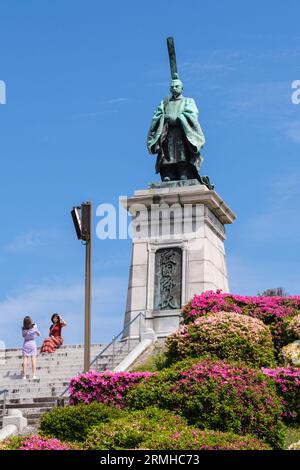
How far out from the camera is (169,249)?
31.7 meters

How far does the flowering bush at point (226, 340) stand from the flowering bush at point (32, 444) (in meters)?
5.83

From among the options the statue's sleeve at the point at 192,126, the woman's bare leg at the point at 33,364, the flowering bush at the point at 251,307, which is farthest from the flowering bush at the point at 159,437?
the statue's sleeve at the point at 192,126

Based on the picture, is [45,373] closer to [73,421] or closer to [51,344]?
[51,344]

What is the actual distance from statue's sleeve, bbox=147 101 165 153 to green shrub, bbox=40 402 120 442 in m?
14.4

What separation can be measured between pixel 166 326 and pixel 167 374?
32.2ft

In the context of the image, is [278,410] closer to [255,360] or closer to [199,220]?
[255,360]

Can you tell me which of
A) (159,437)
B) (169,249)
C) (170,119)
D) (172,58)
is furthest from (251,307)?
(172,58)

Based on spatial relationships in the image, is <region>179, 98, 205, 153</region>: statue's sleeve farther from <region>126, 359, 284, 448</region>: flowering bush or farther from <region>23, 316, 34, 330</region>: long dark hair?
<region>126, 359, 284, 448</region>: flowering bush

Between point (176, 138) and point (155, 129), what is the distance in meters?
0.66

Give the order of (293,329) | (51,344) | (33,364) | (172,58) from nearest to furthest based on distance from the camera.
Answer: (293,329) → (33,364) → (51,344) → (172,58)

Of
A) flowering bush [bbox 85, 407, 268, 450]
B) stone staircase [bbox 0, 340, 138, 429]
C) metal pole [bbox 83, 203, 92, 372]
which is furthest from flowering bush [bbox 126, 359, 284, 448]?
metal pole [bbox 83, 203, 92, 372]

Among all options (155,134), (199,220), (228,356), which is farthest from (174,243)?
(228,356)

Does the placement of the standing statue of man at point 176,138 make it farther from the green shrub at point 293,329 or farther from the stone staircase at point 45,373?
the green shrub at point 293,329

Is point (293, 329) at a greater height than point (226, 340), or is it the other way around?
point (293, 329)
